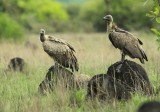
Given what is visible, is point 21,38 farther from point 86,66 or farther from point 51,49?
point 51,49

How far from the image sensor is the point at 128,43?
9258 millimetres

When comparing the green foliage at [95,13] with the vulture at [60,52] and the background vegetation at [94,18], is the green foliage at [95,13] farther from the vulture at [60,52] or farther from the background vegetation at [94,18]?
the vulture at [60,52]

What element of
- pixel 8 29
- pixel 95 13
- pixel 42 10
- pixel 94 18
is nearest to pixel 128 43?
pixel 8 29

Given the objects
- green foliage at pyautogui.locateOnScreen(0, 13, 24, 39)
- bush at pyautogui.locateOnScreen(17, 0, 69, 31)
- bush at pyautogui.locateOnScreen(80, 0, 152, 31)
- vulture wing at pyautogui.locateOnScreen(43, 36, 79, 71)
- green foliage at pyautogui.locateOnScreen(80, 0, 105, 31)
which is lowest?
vulture wing at pyautogui.locateOnScreen(43, 36, 79, 71)

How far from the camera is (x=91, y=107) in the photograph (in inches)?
311

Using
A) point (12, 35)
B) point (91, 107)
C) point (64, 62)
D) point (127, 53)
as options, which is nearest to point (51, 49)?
point (64, 62)

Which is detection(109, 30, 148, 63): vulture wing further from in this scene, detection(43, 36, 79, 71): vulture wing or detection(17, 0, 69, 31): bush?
detection(17, 0, 69, 31): bush

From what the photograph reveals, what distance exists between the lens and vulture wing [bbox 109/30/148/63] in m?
9.22

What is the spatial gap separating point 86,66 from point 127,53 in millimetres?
3142

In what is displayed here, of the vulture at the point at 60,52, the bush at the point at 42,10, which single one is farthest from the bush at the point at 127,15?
the vulture at the point at 60,52

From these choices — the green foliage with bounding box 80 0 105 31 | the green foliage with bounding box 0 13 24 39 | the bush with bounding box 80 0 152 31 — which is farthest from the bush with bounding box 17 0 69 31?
the green foliage with bounding box 0 13 24 39

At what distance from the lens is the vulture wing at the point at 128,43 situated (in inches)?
363

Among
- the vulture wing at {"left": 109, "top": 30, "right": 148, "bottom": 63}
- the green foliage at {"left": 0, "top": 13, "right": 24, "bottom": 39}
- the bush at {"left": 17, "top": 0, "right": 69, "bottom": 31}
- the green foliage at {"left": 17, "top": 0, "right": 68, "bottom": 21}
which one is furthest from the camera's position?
the green foliage at {"left": 17, "top": 0, "right": 68, "bottom": 21}

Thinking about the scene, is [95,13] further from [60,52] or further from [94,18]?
[60,52]
